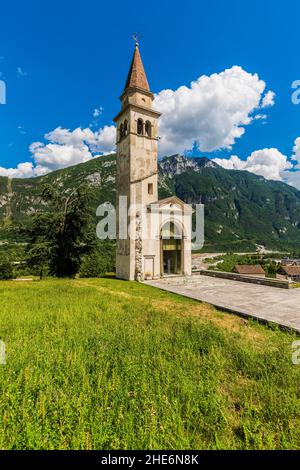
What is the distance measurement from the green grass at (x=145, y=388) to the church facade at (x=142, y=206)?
492 inches

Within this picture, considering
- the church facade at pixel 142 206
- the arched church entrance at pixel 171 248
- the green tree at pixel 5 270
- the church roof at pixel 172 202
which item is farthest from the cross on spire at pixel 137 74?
the green tree at pixel 5 270

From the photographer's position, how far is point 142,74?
20938mm

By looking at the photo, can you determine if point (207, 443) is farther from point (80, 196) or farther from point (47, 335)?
point (80, 196)

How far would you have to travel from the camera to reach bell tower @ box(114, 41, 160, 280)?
1883 cm

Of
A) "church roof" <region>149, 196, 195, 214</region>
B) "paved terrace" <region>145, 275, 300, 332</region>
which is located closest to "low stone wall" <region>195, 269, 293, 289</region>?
"paved terrace" <region>145, 275, 300, 332</region>

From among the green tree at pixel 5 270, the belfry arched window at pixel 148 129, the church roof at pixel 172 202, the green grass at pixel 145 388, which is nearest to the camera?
the green grass at pixel 145 388

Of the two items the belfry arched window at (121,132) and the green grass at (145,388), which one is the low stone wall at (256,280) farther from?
the belfry arched window at (121,132)

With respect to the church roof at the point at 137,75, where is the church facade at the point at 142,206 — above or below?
below

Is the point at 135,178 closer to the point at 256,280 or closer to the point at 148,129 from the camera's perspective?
the point at 148,129

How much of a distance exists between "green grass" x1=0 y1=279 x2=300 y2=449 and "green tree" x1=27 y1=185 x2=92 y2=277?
13.8 meters

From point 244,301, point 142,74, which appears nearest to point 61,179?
point 142,74

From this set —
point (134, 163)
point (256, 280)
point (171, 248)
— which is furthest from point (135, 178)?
point (256, 280)

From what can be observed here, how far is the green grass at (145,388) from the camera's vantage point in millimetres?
2641
